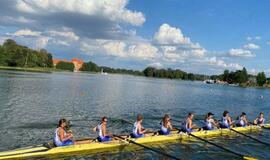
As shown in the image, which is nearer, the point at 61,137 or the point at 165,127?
the point at 61,137

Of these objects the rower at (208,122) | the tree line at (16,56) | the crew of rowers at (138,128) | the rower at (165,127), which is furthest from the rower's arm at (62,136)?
the tree line at (16,56)

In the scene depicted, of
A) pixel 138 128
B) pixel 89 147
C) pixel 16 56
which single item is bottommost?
pixel 89 147

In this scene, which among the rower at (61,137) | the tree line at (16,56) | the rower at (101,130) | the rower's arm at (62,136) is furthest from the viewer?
the tree line at (16,56)

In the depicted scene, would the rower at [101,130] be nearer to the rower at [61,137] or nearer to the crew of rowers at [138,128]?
the crew of rowers at [138,128]

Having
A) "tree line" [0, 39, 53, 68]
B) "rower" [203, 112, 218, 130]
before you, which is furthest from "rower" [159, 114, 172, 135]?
A: "tree line" [0, 39, 53, 68]

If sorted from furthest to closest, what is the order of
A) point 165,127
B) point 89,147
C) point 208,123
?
1. point 208,123
2. point 165,127
3. point 89,147

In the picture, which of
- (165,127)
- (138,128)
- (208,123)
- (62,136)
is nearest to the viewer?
(62,136)

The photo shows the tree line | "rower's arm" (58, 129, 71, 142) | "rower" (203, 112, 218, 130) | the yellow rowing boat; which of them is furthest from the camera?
the tree line

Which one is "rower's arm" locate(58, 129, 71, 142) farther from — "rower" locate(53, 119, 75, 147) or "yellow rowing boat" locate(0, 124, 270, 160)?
"yellow rowing boat" locate(0, 124, 270, 160)

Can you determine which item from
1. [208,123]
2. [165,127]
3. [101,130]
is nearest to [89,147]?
[101,130]

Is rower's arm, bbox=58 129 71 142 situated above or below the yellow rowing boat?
above

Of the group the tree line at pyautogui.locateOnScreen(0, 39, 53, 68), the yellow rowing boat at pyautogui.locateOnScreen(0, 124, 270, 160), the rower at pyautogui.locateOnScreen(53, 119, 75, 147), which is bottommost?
the yellow rowing boat at pyautogui.locateOnScreen(0, 124, 270, 160)

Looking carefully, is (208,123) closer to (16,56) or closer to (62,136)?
(62,136)

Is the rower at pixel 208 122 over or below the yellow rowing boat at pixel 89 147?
over
